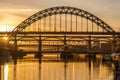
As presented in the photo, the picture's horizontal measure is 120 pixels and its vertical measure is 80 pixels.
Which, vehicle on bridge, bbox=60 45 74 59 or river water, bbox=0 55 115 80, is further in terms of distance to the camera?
vehicle on bridge, bbox=60 45 74 59

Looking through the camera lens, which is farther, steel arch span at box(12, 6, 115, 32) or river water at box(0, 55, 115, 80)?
steel arch span at box(12, 6, 115, 32)

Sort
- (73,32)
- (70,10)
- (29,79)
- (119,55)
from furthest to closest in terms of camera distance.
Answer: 1. (70,10)
2. (73,32)
3. (119,55)
4. (29,79)

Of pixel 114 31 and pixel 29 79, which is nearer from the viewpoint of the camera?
pixel 29 79

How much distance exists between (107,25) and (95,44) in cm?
2475

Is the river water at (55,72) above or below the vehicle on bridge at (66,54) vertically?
above

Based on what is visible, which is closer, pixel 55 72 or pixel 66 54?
pixel 55 72

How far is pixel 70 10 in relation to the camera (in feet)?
468

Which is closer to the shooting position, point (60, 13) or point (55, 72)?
point (55, 72)

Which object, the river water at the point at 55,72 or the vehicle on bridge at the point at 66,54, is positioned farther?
the vehicle on bridge at the point at 66,54

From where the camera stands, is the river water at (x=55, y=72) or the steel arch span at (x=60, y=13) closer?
the river water at (x=55, y=72)

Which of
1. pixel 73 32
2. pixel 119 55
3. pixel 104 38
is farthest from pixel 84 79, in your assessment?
pixel 104 38

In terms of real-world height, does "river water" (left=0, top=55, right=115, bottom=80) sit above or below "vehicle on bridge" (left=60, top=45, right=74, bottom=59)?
above

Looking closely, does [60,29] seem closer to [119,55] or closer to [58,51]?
[58,51]

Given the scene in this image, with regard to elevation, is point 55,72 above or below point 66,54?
above
